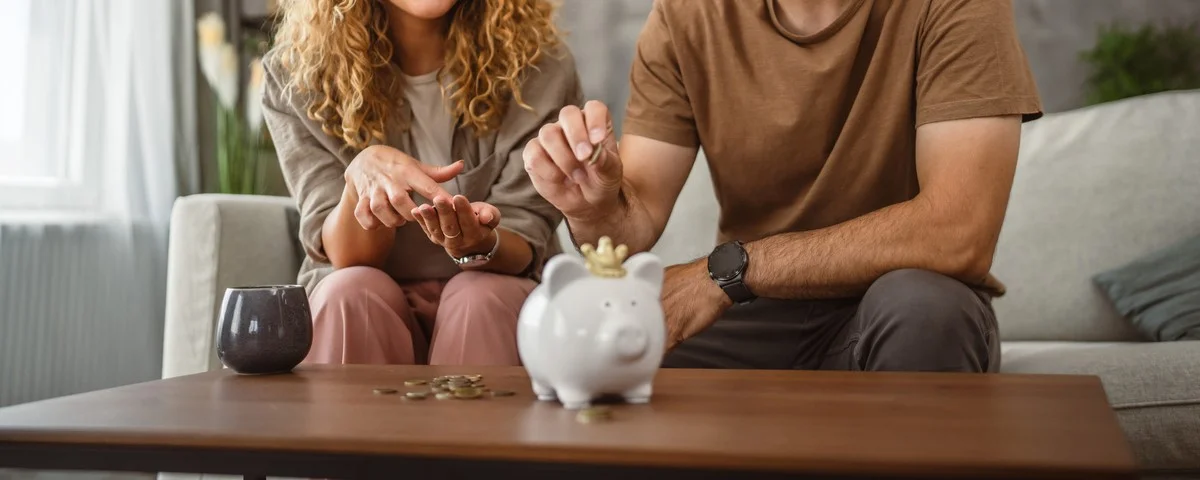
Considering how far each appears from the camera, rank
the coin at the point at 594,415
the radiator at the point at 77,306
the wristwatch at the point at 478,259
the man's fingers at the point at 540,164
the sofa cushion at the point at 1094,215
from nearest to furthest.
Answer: the coin at the point at 594,415, the man's fingers at the point at 540,164, the wristwatch at the point at 478,259, the sofa cushion at the point at 1094,215, the radiator at the point at 77,306

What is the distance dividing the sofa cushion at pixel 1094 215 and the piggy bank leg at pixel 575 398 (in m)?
1.44

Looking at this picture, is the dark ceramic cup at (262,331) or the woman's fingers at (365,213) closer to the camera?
the dark ceramic cup at (262,331)

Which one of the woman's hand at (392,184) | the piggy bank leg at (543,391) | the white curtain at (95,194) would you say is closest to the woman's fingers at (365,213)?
the woman's hand at (392,184)

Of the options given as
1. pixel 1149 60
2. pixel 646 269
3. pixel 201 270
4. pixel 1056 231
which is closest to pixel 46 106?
pixel 201 270

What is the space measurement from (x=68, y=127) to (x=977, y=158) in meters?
2.22

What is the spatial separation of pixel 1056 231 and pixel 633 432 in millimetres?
1583

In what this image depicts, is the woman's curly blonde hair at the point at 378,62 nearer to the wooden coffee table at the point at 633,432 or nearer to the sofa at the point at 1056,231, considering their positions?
the sofa at the point at 1056,231

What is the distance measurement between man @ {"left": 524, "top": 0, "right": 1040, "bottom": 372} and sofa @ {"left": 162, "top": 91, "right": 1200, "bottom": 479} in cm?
49

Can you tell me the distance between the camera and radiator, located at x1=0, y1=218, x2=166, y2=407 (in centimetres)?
239

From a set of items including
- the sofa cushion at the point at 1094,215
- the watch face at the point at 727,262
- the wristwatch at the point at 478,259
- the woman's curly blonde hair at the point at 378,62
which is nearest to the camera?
the watch face at the point at 727,262

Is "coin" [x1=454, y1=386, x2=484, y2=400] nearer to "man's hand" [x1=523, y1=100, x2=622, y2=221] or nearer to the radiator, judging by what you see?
"man's hand" [x1=523, y1=100, x2=622, y2=221]

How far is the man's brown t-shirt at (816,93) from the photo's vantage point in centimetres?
137

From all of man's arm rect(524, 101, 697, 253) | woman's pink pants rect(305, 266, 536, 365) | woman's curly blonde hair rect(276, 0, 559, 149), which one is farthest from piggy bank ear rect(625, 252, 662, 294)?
woman's curly blonde hair rect(276, 0, 559, 149)

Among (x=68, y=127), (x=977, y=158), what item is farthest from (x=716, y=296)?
(x=68, y=127)
